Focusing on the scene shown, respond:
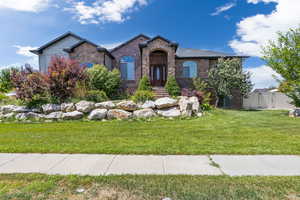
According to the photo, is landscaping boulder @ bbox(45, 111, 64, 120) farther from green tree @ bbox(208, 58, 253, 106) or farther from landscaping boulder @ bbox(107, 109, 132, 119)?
green tree @ bbox(208, 58, 253, 106)

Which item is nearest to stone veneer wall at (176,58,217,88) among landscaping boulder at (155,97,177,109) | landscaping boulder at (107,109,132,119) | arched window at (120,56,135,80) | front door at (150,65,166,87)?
front door at (150,65,166,87)

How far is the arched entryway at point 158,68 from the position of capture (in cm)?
1727

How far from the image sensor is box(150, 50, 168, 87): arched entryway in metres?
17.3

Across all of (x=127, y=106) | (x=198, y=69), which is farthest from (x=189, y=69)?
(x=127, y=106)

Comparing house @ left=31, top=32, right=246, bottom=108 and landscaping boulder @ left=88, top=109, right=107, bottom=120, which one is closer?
landscaping boulder @ left=88, top=109, right=107, bottom=120

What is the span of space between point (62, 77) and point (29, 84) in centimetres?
203

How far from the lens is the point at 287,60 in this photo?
1022 cm

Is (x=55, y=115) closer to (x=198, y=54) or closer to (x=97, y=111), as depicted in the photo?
(x=97, y=111)

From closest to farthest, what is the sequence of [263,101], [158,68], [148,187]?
[148,187]
[158,68]
[263,101]

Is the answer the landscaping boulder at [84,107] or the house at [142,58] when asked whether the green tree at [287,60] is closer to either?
the house at [142,58]

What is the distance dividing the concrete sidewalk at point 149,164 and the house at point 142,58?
11840 mm

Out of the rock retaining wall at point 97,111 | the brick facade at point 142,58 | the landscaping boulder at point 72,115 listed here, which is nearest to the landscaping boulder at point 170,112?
the rock retaining wall at point 97,111

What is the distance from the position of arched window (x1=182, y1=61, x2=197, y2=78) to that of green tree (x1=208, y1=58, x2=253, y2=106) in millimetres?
2301

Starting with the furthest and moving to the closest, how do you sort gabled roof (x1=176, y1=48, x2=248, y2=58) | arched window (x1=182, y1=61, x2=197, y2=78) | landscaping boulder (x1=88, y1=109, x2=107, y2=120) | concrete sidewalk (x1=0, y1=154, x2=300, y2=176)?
1. arched window (x1=182, y1=61, x2=197, y2=78)
2. gabled roof (x1=176, y1=48, x2=248, y2=58)
3. landscaping boulder (x1=88, y1=109, x2=107, y2=120)
4. concrete sidewalk (x1=0, y1=154, x2=300, y2=176)
